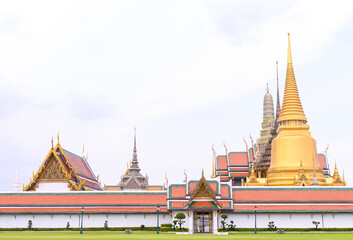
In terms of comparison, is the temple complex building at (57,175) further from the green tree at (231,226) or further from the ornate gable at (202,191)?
the green tree at (231,226)

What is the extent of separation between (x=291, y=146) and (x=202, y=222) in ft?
69.5

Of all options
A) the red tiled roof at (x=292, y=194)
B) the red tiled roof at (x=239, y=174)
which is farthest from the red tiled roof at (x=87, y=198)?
the red tiled roof at (x=239, y=174)

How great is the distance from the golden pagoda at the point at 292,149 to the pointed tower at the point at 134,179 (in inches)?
1014

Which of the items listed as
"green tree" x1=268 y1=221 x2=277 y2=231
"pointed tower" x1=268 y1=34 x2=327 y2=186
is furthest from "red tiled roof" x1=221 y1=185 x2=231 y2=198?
"pointed tower" x1=268 y1=34 x2=327 y2=186

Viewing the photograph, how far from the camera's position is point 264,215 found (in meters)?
43.8

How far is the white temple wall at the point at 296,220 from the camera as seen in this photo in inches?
1711

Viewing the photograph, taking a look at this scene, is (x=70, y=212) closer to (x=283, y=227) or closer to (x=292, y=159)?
(x=283, y=227)

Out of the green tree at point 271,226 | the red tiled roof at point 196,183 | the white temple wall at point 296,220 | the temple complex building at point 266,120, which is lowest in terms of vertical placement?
the green tree at point 271,226

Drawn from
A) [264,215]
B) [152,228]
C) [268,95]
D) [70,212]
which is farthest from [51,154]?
[268,95]

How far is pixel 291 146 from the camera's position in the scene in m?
57.9

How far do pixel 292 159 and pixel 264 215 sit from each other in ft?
50.0

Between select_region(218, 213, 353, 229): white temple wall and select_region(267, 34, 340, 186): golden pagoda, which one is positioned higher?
select_region(267, 34, 340, 186): golden pagoda

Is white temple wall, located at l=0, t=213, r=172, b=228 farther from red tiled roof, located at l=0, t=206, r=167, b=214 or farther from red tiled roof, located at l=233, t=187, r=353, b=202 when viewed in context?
red tiled roof, located at l=233, t=187, r=353, b=202

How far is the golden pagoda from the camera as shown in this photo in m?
55.9
